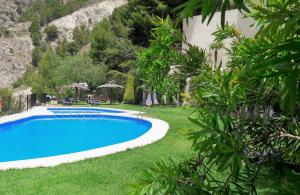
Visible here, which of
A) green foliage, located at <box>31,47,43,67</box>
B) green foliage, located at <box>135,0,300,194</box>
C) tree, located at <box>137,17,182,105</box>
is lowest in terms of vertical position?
green foliage, located at <box>135,0,300,194</box>

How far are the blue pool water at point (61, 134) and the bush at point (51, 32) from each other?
2137 inches

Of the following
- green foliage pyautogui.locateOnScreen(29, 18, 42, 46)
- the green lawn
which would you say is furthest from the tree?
green foliage pyautogui.locateOnScreen(29, 18, 42, 46)

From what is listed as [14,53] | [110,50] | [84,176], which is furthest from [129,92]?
[14,53]

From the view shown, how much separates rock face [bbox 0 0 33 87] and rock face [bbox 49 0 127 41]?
6065 mm

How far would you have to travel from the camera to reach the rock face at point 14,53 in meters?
64.3

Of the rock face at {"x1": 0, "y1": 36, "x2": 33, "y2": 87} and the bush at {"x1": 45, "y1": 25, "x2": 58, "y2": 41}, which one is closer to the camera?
the rock face at {"x1": 0, "y1": 36, "x2": 33, "y2": 87}

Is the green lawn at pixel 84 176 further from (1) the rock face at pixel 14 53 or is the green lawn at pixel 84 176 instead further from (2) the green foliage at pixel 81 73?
(1) the rock face at pixel 14 53

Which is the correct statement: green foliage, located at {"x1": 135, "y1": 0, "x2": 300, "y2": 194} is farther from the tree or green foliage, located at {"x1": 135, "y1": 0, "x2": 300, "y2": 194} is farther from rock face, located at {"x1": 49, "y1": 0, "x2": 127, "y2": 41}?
rock face, located at {"x1": 49, "y1": 0, "x2": 127, "y2": 41}

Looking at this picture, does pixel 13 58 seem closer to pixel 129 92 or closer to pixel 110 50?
pixel 110 50

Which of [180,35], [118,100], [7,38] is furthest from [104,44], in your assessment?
[7,38]

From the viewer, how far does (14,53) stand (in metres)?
68.0

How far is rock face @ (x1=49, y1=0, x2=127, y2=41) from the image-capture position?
74.6m

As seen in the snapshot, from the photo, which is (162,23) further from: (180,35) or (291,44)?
(291,44)

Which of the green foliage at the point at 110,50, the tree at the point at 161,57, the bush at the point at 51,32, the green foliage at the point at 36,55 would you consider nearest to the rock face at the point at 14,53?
the green foliage at the point at 36,55
